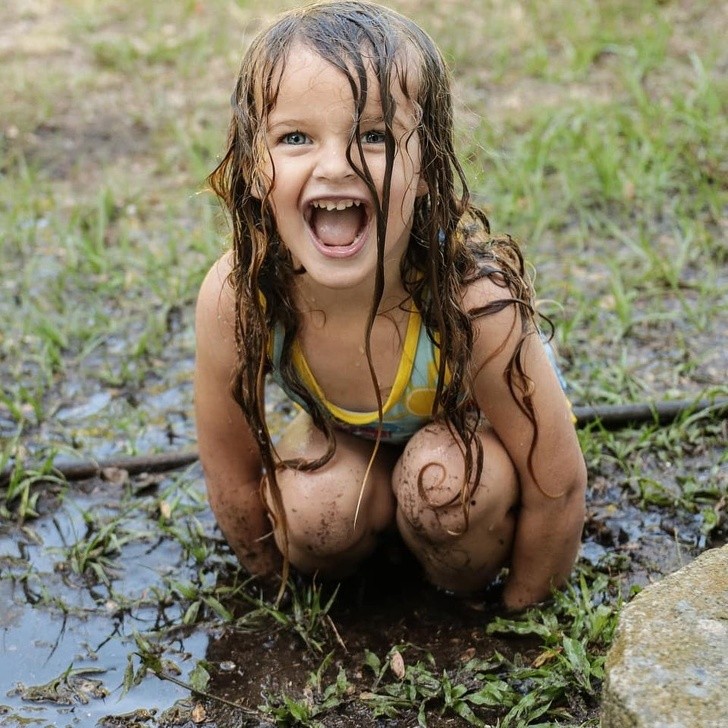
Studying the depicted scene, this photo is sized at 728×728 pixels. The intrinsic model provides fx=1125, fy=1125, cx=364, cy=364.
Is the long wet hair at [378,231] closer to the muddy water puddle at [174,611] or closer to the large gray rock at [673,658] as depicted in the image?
the muddy water puddle at [174,611]

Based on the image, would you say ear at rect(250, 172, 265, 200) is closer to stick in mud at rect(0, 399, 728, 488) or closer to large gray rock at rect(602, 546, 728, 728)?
large gray rock at rect(602, 546, 728, 728)

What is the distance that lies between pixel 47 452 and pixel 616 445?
159cm

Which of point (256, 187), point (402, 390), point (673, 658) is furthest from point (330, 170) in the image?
point (673, 658)

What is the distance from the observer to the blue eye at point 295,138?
205cm

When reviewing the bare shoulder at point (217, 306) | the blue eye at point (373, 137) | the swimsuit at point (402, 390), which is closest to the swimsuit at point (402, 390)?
the swimsuit at point (402, 390)

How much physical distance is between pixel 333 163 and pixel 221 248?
134cm

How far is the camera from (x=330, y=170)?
6.52 feet

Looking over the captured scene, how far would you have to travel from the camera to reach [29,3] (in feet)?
20.9

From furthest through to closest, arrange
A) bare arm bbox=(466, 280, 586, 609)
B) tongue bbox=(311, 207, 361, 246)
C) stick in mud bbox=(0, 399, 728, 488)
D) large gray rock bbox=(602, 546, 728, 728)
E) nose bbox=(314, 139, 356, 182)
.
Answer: stick in mud bbox=(0, 399, 728, 488), bare arm bbox=(466, 280, 586, 609), tongue bbox=(311, 207, 361, 246), nose bbox=(314, 139, 356, 182), large gray rock bbox=(602, 546, 728, 728)

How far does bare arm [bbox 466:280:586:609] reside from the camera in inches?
88.0

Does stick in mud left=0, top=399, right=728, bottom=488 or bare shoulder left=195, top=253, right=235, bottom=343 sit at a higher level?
bare shoulder left=195, top=253, right=235, bottom=343

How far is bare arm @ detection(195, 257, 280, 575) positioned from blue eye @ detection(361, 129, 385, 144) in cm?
51

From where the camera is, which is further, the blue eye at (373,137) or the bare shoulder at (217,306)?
the bare shoulder at (217,306)

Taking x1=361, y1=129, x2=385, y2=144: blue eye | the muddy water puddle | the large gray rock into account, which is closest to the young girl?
x1=361, y1=129, x2=385, y2=144: blue eye
